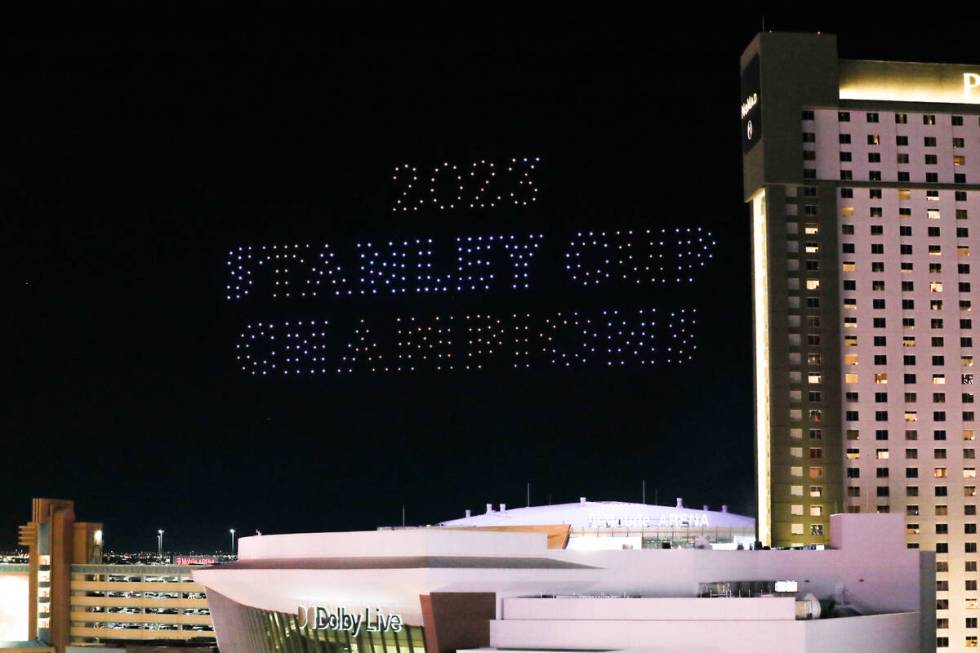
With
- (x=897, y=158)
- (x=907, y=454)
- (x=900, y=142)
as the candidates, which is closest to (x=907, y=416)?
(x=907, y=454)

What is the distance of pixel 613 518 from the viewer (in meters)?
96.9

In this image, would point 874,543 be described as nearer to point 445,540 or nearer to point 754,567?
point 754,567

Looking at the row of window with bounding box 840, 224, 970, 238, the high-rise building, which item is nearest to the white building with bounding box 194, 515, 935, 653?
the high-rise building

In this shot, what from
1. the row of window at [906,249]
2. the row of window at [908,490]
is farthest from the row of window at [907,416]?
the row of window at [906,249]

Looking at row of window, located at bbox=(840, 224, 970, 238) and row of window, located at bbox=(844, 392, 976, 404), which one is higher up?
row of window, located at bbox=(840, 224, 970, 238)

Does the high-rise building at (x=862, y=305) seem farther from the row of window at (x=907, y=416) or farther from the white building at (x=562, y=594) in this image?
the white building at (x=562, y=594)

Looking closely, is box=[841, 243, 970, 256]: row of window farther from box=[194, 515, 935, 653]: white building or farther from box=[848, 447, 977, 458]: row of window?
box=[194, 515, 935, 653]: white building

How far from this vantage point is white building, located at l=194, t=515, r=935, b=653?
73.2m

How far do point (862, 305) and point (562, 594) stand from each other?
1243 inches

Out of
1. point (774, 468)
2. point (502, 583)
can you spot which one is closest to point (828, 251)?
point (774, 468)

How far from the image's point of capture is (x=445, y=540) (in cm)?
7894

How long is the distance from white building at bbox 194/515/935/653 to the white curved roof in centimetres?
1078

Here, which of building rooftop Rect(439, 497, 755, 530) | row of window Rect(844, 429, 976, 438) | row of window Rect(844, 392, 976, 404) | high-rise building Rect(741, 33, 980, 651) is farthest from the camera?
row of window Rect(844, 392, 976, 404)

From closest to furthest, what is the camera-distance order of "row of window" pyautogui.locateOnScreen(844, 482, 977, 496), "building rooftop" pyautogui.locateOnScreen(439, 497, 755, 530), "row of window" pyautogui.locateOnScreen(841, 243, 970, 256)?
"building rooftop" pyautogui.locateOnScreen(439, 497, 755, 530) → "row of window" pyautogui.locateOnScreen(844, 482, 977, 496) → "row of window" pyautogui.locateOnScreen(841, 243, 970, 256)
